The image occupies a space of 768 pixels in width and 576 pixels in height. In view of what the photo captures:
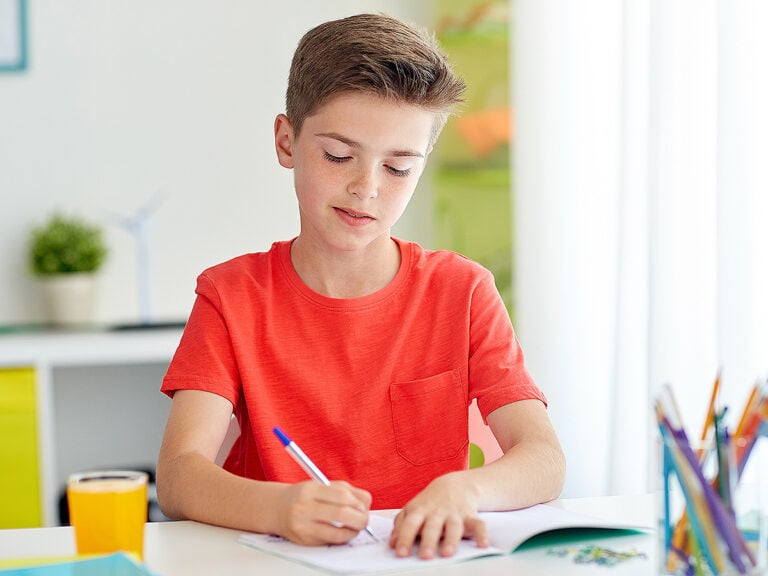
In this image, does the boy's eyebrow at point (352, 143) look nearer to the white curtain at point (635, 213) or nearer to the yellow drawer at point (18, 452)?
the white curtain at point (635, 213)

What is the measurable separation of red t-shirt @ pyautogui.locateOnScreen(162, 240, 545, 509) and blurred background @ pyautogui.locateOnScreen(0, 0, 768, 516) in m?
0.79

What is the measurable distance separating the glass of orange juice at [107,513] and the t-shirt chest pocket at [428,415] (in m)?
0.50

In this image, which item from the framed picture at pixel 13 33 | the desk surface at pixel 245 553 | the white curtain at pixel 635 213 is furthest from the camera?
the framed picture at pixel 13 33

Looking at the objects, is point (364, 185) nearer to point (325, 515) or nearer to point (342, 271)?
point (342, 271)

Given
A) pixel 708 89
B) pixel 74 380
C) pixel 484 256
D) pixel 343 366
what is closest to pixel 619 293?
pixel 708 89

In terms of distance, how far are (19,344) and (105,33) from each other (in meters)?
1.01

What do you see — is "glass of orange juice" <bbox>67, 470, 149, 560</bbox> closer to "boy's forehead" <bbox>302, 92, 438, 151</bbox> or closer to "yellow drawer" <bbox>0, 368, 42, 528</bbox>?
Result: "boy's forehead" <bbox>302, 92, 438, 151</bbox>

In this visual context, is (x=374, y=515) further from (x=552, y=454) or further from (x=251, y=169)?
(x=251, y=169)

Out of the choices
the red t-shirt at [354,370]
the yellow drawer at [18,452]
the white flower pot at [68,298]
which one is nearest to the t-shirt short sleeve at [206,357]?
the red t-shirt at [354,370]

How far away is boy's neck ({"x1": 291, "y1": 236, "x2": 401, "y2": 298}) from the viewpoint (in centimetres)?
144

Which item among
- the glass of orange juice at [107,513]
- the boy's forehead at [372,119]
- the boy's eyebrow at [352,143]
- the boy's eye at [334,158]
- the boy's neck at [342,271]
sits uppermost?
the boy's forehead at [372,119]

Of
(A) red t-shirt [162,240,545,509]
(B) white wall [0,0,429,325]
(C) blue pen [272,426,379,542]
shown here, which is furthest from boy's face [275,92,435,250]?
(B) white wall [0,0,429,325]

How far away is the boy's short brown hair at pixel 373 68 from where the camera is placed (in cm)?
131

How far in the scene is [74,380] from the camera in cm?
318
